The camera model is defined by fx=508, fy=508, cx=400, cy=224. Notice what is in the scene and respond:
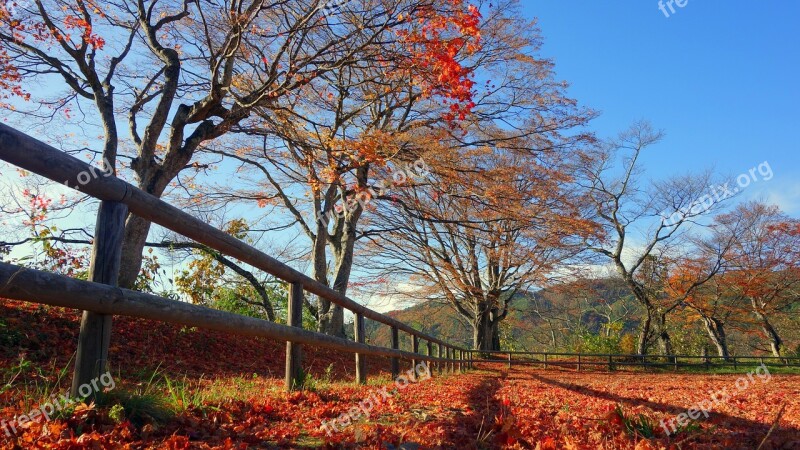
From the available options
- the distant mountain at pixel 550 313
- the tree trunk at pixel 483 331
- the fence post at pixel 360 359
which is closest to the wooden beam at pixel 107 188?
the fence post at pixel 360 359

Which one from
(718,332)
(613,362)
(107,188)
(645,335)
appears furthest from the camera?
(718,332)

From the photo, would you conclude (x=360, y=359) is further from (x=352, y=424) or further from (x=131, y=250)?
(x=131, y=250)

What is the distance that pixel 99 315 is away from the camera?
249 centimetres

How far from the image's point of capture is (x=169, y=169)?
8.73 meters

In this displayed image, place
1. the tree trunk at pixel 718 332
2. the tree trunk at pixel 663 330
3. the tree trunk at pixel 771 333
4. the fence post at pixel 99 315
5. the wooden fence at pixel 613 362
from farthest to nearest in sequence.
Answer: the tree trunk at pixel 771 333
the tree trunk at pixel 718 332
the tree trunk at pixel 663 330
the wooden fence at pixel 613 362
the fence post at pixel 99 315

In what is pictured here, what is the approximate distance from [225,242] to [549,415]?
2.85 meters

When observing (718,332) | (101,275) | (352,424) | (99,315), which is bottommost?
(352,424)

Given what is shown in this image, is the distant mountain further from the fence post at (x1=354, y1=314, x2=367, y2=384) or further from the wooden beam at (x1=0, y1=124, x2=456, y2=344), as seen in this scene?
the wooden beam at (x1=0, y1=124, x2=456, y2=344)

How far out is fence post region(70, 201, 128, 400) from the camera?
244 centimetres

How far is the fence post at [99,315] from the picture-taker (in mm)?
2443

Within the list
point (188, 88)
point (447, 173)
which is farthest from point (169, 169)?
point (447, 173)

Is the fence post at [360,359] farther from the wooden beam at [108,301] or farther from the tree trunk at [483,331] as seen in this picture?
the tree trunk at [483,331]

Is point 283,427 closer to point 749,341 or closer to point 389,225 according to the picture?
point 389,225

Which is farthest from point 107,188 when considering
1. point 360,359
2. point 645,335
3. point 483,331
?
point 645,335
